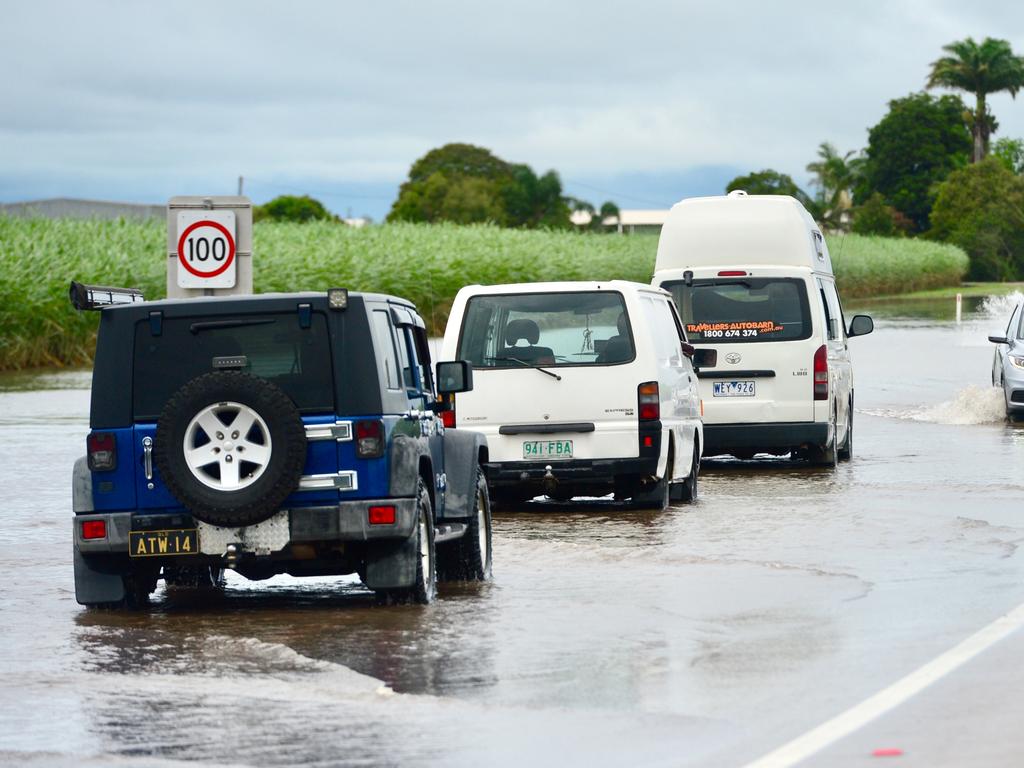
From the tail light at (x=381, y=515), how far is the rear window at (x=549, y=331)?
5.55 m

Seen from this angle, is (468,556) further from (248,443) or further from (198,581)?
(248,443)

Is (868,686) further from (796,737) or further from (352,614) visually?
(352,614)

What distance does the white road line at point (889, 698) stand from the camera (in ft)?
22.6

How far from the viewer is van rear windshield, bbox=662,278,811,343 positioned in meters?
19.5

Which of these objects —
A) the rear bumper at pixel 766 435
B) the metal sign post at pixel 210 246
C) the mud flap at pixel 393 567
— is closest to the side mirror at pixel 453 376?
the mud flap at pixel 393 567

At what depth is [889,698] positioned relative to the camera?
25.9 feet

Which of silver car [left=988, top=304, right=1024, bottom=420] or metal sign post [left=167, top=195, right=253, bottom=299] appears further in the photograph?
silver car [left=988, top=304, right=1024, bottom=420]

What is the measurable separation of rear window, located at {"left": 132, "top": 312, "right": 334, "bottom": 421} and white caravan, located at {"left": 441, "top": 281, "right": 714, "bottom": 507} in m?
5.38

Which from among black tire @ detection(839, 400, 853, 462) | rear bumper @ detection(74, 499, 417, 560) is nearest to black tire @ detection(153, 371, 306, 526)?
rear bumper @ detection(74, 499, 417, 560)

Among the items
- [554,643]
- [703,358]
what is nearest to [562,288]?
[703,358]

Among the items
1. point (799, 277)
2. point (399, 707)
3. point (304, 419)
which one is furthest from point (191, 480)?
point (799, 277)

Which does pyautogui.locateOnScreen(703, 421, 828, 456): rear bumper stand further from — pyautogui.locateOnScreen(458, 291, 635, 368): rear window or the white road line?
the white road line

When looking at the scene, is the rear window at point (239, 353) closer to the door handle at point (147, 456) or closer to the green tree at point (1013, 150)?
the door handle at point (147, 456)

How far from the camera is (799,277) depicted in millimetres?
19484
